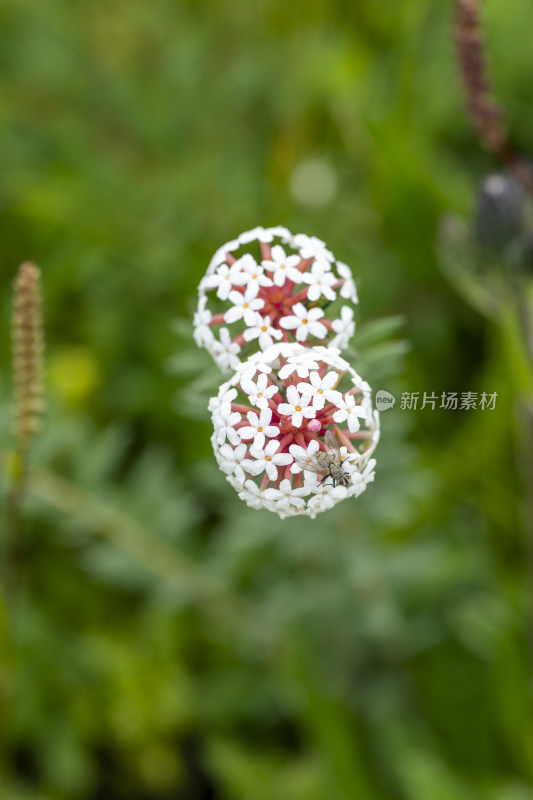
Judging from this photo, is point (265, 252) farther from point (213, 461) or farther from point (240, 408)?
point (213, 461)

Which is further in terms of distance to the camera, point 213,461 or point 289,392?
point 213,461

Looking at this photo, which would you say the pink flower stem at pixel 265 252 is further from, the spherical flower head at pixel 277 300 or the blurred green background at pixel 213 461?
the blurred green background at pixel 213 461

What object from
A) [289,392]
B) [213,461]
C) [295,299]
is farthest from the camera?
[213,461]

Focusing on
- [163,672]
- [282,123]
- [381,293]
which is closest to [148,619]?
[163,672]

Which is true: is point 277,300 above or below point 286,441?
above

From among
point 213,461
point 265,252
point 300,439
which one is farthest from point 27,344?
point 213,461

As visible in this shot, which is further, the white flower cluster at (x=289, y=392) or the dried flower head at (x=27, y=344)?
the dried flower head at (x=27, y=344)

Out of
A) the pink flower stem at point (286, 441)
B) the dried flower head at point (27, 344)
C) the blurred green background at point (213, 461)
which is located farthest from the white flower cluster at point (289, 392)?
the blurred green background at point (213, 461)
